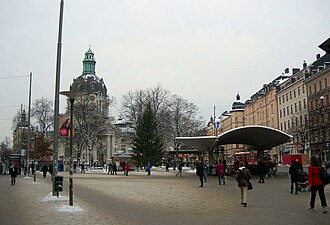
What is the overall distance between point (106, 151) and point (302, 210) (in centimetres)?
10078

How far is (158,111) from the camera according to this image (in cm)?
6706

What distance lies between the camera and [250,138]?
43.3 m

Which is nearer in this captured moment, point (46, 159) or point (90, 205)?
point (90, 205)

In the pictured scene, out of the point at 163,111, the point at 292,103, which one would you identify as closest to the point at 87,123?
the point at 163,111

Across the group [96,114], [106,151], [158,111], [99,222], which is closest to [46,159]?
[96,114]

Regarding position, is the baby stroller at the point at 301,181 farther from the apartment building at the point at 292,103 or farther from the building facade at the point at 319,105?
the apartment building at the point at 292,103

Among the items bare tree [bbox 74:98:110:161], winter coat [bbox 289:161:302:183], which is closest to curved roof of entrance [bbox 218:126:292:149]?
winter coat [bbox 289:161:302:183]

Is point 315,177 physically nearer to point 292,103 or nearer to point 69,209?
point 69,209

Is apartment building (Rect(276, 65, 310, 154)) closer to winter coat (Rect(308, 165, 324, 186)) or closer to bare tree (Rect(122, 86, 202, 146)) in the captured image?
bare tree (Rect(122, 86, 202, 146))

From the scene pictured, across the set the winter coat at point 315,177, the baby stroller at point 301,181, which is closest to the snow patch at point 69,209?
the winter coat at point 315,177

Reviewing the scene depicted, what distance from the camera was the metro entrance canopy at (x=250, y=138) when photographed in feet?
124

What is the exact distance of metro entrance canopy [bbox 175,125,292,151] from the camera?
3778 cm

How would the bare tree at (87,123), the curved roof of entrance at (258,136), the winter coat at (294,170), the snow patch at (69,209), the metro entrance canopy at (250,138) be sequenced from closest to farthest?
the snow patch at (69,209) → the winter coat at (294,170) → the curved roof of entrance at (258,136) → the metro entrance canopy at (250,138) → the bare tree at (87,123)

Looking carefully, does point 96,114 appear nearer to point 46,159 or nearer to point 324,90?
point 46,159
